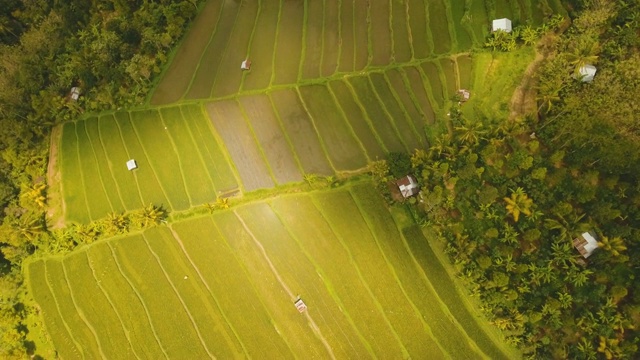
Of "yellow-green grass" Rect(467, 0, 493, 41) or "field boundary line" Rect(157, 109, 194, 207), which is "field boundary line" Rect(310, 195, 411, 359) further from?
"yellow-green grass" Rect(467, 0, 493, 41)

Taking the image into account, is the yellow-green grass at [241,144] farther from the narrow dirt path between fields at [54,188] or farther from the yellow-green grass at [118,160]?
the narrow dirt path between fields at [54,188]

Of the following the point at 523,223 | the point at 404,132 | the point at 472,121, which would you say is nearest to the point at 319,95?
the point at 404,132

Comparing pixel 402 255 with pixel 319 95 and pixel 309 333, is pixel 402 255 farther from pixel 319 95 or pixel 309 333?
pixel 319 95

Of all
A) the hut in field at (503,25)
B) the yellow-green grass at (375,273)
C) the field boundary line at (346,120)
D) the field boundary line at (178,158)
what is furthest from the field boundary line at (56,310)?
the hut in field at (503,25)

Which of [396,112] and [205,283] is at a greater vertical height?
[396,112]

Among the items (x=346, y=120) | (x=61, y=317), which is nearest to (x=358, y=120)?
(x=346, y=120)

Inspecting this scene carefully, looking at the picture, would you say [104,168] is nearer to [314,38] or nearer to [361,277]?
[314,38]
